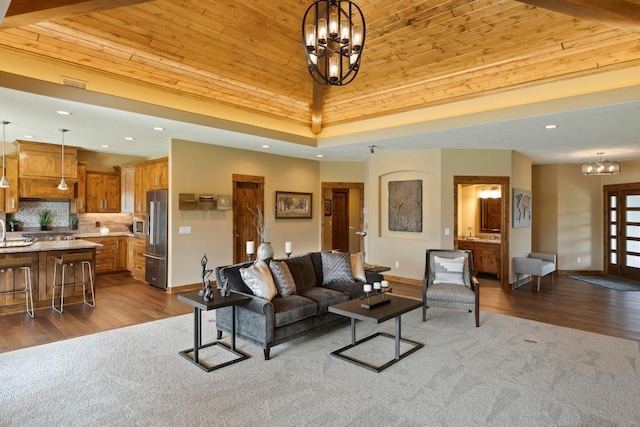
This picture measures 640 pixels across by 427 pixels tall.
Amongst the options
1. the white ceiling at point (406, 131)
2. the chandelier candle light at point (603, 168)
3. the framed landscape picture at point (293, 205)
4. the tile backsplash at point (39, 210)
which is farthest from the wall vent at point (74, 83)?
the chandelier candle light at point (603, 168)

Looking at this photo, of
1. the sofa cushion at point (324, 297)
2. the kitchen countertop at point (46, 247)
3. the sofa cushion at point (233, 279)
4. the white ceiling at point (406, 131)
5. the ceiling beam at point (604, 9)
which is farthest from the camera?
the kitchen countertop at point (46, 247)

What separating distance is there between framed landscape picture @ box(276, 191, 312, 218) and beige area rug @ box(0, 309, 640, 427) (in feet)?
13.5

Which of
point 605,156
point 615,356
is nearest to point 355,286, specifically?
point 615,356

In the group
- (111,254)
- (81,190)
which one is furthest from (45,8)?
(111,254)

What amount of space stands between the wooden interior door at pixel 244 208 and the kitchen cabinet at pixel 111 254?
9.62 ft

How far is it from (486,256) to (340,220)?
423 cm

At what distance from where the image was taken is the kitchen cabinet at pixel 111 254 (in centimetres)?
793

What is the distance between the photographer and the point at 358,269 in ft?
16.7

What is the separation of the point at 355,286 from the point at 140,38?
3978 mm

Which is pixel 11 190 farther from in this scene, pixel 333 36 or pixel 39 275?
pixel 333 36

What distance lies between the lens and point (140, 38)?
167 inches

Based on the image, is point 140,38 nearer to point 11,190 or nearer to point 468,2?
point 468,2

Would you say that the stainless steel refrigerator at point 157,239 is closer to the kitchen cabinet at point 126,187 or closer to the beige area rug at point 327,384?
the kitchen cabinet at point 126,187

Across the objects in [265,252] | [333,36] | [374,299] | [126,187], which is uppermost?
[333,36]
